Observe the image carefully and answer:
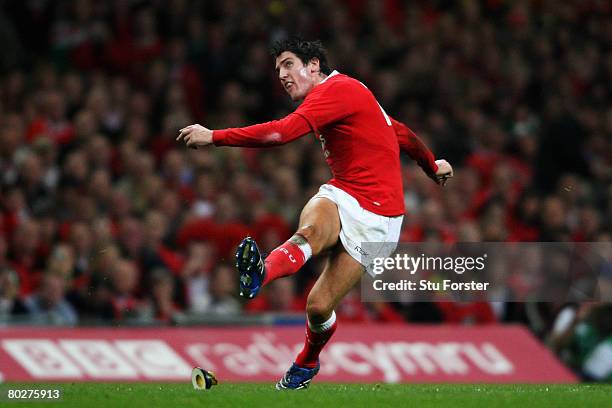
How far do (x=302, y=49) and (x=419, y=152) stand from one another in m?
1.06

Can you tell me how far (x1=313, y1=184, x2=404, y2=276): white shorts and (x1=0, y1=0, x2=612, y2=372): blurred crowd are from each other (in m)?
3.90

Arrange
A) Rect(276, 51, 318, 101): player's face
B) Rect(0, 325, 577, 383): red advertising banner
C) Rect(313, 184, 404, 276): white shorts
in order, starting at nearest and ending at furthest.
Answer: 1. Rect(313, 184, 404, 276): white shorts
2. Rect(276, 51, 318, 101): player's face
3. Rect(0, 325, 577, 383): red advertising banner

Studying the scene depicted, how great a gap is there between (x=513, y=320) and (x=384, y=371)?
1471 millimetres

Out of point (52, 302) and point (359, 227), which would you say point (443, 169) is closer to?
point (359, 227)

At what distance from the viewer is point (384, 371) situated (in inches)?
440

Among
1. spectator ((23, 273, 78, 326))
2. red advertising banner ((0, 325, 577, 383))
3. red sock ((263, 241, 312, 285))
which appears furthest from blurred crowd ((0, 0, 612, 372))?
red sock ((263, 241, 312, 285))

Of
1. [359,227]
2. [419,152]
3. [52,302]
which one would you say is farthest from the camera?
[52,302]

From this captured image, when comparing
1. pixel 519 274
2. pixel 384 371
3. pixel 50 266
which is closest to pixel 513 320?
pixel 519 274

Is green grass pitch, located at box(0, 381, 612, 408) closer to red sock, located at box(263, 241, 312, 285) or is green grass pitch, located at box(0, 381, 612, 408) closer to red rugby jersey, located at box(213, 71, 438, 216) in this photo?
red sock, located at box(263, 241, 312, 285)

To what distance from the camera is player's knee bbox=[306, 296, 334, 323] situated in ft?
24.9

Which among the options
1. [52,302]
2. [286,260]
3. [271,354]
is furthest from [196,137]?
[52,302]

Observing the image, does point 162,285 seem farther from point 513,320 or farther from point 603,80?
point 603,80

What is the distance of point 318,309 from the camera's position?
7.61m

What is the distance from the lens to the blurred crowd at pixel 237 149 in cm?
1180
